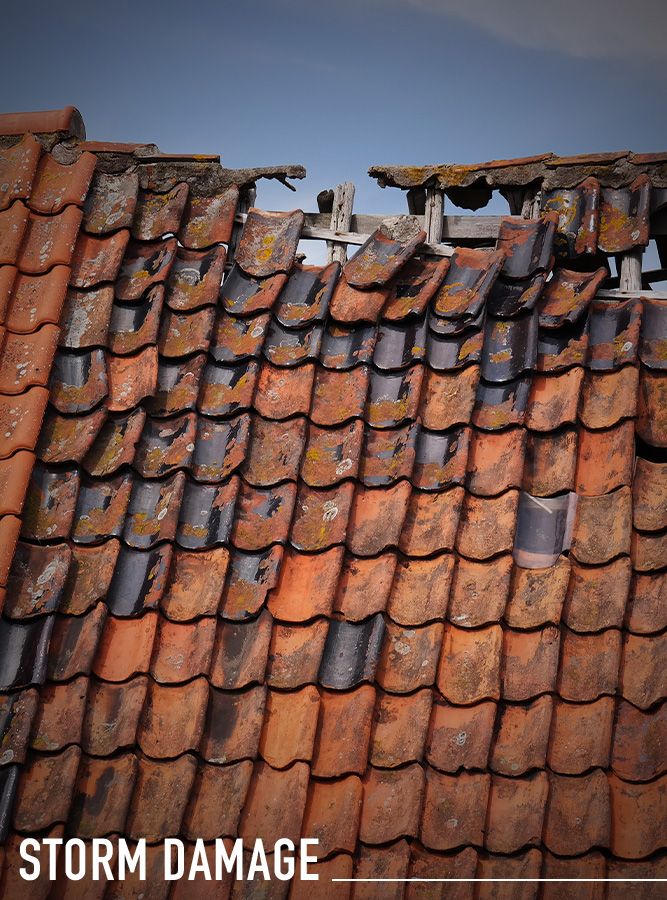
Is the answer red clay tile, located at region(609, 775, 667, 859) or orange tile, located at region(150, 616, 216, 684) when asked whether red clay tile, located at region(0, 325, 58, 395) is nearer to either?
orange tile, located at region(150, 616, 216, 684)

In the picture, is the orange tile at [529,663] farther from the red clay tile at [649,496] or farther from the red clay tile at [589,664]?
the red clay tile at [649,496]

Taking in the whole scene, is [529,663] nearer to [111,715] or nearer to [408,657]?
[408,657]

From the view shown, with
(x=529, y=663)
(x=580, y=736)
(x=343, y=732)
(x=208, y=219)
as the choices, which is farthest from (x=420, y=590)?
(x=208, y=219)

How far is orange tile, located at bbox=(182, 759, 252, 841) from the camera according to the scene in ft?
8.58

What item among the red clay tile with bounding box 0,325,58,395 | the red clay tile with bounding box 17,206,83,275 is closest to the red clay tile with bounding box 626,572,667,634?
the red clay tile with bounding box 0,325,58,395

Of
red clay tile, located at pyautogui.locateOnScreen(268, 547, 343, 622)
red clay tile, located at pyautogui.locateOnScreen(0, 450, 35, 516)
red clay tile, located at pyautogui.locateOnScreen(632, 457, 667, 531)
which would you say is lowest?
Result: red clay tile, located at pyautogui.locateOnScreen(268, 547, 343, 622)

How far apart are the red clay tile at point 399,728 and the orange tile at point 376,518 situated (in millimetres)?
525

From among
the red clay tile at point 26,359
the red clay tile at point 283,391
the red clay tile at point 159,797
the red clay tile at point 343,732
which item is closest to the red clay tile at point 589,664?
the red clay tile at point 343,732

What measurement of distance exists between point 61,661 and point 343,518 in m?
1.04

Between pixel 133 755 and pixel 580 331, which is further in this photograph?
pixel 580 331

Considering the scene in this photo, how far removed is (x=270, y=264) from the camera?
401cm

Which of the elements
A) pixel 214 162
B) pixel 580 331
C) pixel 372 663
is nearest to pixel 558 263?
pixel 580 331

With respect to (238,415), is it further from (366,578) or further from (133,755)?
(133,755)

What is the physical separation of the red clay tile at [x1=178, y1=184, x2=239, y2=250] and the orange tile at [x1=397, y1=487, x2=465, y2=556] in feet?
5.06
